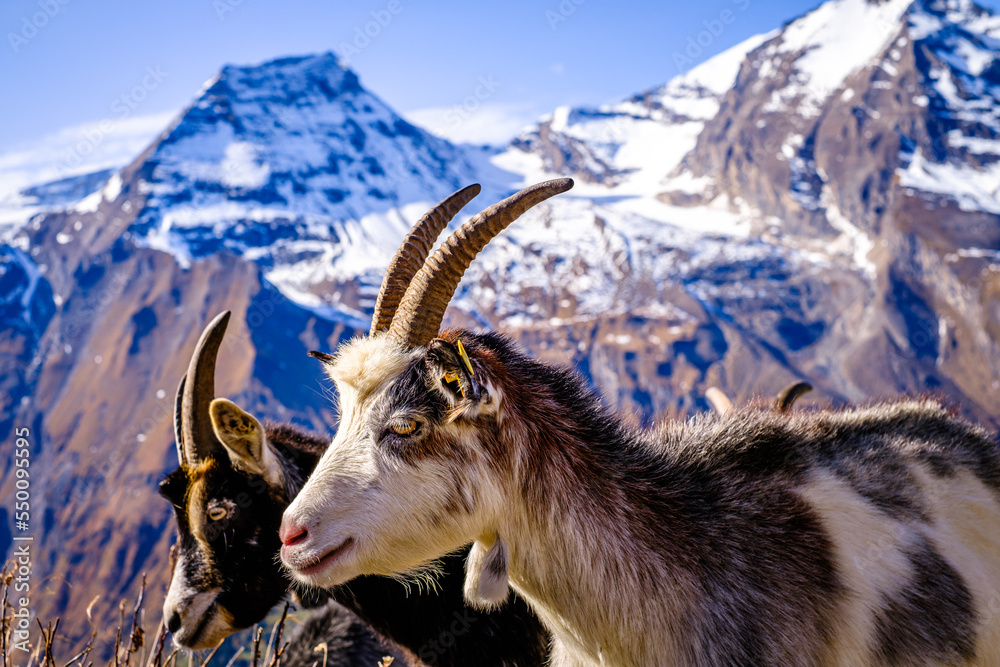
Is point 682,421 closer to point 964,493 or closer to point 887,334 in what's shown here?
Result: point 964,493

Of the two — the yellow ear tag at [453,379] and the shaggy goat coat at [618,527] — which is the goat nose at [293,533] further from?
the yellow ear tag at [453,379]

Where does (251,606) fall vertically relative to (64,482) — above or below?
above

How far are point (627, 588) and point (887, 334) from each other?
191m

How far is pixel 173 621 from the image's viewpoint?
17.1ft

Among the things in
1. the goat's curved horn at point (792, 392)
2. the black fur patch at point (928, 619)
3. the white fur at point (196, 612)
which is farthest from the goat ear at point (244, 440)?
the goat's curved horn at point (792, 392)

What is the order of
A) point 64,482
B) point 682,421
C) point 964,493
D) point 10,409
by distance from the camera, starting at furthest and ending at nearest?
point 10,409 → point 64,482 → point 682,421 → point 964,493

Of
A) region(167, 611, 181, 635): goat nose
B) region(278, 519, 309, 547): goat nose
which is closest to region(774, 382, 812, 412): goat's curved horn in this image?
region(278, 519, 309, 547): goat nose

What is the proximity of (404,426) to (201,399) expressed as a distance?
312 cm

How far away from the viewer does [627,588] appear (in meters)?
3.46

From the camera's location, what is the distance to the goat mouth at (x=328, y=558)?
10.7 ft

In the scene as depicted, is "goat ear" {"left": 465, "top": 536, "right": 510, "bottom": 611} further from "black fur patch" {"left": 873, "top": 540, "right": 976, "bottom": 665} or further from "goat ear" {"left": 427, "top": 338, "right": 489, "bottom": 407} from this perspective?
"black fur patch" {"left": 873, "top": 540, "right": 976, "bottom": 665}

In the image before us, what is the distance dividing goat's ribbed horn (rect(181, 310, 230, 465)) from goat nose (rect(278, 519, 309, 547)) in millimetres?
2744

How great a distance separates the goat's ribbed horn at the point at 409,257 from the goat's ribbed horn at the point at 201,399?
2.28 meters

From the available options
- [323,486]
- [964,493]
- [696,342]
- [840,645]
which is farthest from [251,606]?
[696,342]
